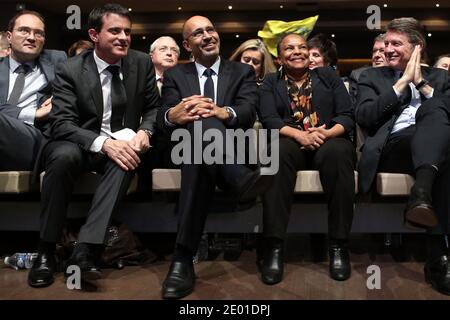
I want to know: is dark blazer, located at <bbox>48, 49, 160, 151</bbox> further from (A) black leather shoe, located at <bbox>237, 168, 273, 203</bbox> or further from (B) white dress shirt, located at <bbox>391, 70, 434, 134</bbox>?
(B) white dress shirt, located at <bbox>391, 70, 434, 134</bbox>

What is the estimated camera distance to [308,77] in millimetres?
2324

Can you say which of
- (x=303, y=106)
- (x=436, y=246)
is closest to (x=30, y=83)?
(x=303, y=106)

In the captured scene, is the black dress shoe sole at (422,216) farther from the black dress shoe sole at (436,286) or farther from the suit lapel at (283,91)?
the suit lapel at (283,91)

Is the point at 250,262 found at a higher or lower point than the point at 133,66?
lower

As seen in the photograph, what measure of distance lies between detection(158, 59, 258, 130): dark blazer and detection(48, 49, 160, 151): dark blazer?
106mm

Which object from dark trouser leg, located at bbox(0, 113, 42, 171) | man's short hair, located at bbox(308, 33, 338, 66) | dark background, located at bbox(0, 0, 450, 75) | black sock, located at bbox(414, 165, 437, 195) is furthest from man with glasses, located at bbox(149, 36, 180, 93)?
dark background, located at bbox(0, 0, 450, 75)

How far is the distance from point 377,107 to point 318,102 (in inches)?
Answer: 11.0

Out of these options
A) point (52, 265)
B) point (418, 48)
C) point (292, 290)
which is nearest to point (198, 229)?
point (292, 290)

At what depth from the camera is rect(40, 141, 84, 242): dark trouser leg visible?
1.86 m

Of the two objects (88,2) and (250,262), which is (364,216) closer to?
(250,262)

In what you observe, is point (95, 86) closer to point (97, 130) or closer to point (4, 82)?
point (97, 130)

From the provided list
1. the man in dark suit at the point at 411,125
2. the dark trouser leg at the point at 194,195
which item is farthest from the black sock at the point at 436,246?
the dark trouser leg at the point at 194,195

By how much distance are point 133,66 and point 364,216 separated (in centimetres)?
127

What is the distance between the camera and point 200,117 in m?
1.88
